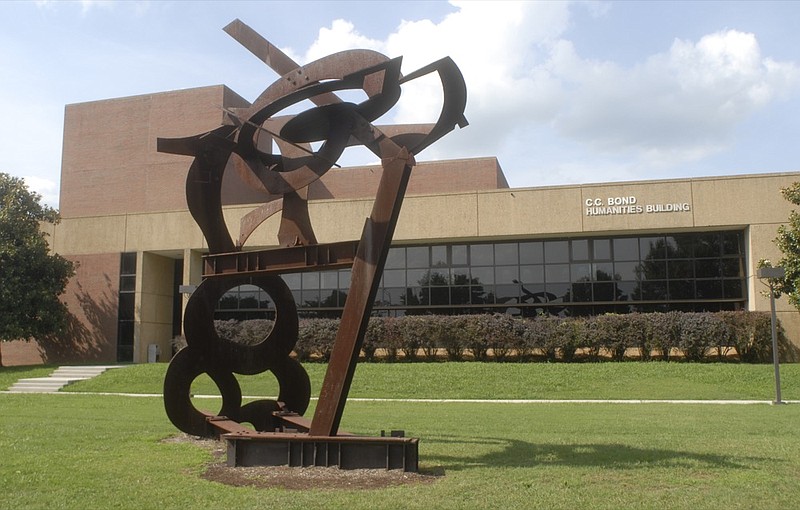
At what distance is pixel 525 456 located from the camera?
384 inches

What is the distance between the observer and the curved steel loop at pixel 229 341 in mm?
11422

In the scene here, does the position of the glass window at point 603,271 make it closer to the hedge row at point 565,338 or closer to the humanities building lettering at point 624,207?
the humanities building lettering at point 624,207

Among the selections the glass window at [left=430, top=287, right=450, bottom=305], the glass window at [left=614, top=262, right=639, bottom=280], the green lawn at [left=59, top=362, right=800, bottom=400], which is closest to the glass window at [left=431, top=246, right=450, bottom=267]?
the glass window at [left=430, top=287, right=450, bottom=305]

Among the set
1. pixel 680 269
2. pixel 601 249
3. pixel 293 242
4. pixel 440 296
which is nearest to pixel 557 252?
pixel 601 249

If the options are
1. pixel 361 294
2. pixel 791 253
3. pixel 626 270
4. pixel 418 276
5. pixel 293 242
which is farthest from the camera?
pixel 418 276

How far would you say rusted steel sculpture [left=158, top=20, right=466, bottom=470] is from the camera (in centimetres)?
912

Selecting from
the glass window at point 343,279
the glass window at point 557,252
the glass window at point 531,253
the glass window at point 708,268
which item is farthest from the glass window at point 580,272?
the glass window at point 343,279

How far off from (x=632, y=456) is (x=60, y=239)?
1317 inches

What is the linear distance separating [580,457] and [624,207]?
21.9 m

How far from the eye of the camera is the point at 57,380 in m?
28.0

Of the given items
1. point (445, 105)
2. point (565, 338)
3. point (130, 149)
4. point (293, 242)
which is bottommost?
point (565, 338)

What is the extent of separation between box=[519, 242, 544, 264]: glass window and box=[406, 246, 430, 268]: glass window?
4.28 metres

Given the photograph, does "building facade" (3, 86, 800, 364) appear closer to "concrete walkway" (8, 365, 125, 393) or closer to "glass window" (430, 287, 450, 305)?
"glass window" (430, 287, 450, 305)

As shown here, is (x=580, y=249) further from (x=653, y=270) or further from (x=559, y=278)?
(x=653, y=270)
